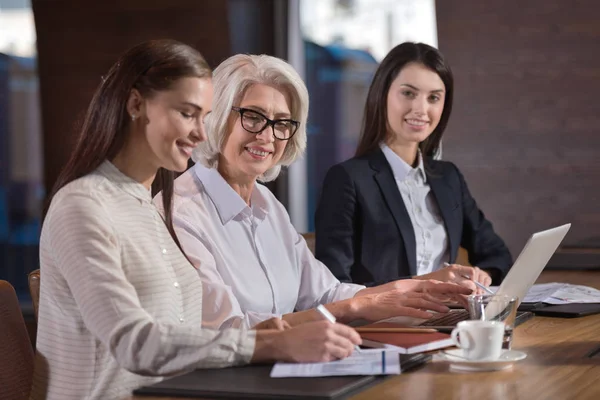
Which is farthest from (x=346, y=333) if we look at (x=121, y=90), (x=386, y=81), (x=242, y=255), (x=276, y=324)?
(x=386, y=81)

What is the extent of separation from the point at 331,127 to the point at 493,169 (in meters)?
1.05

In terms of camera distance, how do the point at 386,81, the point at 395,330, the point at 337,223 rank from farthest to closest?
the point at 386,81
the point at 337,223
the point at 395,330

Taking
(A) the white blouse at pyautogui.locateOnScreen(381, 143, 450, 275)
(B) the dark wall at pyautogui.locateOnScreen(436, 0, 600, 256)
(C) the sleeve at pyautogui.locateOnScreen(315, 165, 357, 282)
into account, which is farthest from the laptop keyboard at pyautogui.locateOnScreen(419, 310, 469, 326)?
(B) the dark wall at pyautogui.locateOnScreen(436, 0, 600, 256)

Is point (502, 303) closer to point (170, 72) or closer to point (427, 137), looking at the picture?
point (170, 72)

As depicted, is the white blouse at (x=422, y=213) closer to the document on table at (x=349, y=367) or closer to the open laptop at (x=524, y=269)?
the open laptop at (x=524, y=269)

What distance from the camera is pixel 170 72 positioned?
180 centimetres

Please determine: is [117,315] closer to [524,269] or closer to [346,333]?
[346,333]

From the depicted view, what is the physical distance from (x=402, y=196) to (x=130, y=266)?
1698mm

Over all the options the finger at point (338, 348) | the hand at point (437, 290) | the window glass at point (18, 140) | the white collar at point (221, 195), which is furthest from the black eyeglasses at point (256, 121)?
the window glass at point (18, 140)

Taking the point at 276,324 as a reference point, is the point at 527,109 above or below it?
above

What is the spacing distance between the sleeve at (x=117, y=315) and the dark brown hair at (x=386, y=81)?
1838 mm

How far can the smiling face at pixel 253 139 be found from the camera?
2453 millimetres

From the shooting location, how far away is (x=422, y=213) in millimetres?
3312

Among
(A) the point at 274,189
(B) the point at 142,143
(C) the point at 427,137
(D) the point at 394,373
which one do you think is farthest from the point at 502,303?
(A) the point at 274,189
